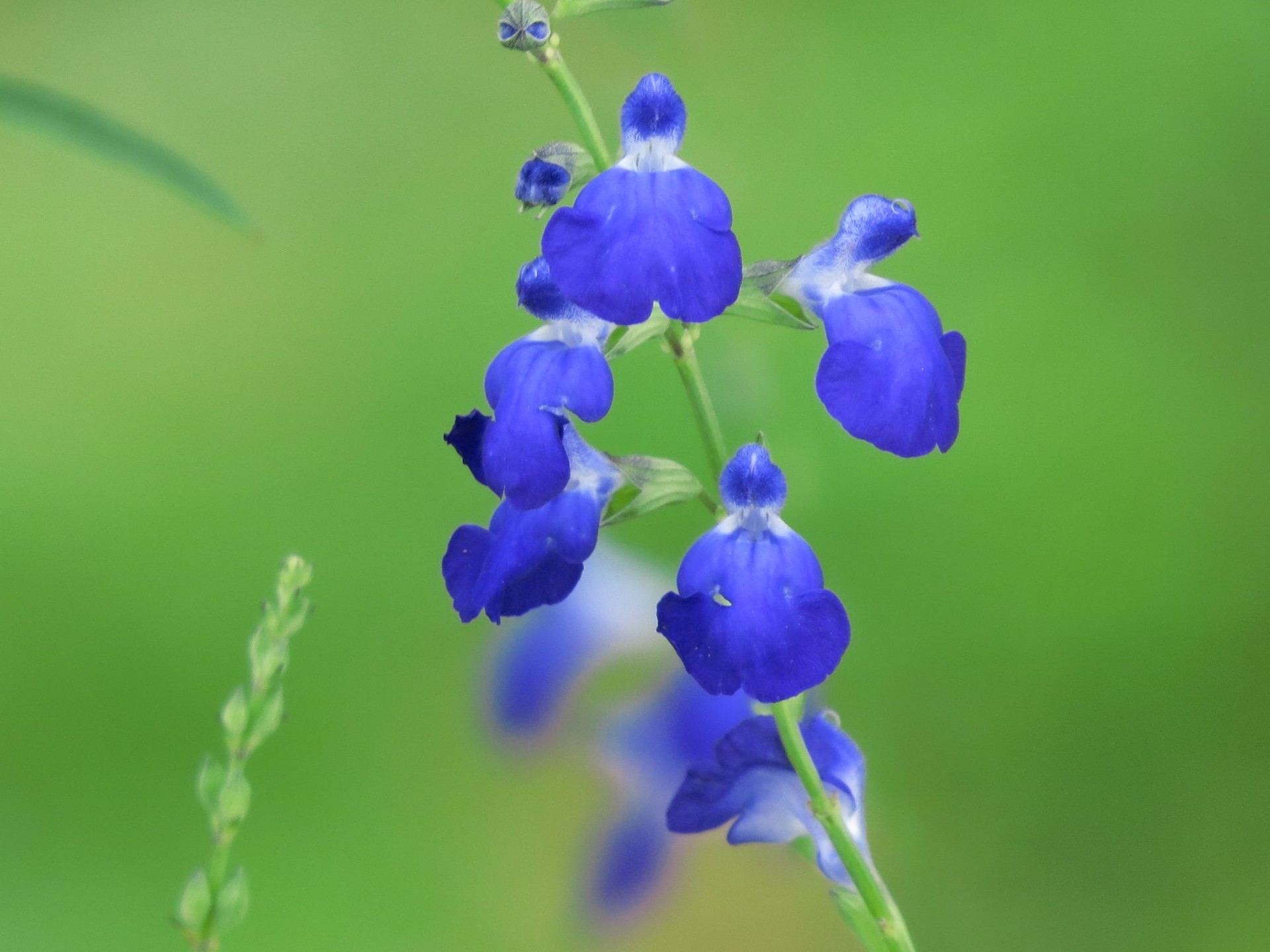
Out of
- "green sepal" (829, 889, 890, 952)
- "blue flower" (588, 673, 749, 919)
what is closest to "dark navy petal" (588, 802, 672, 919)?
"blue flower" (588, 673, 749, 919)

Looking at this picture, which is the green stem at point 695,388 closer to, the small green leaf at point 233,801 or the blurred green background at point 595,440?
the small green leaf at point 233,801

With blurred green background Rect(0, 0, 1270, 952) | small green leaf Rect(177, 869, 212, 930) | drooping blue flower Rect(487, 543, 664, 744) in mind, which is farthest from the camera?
blurred green background Rect(0, 0, 1270, 952)

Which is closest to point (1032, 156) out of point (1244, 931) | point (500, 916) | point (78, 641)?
point (1244, 931)

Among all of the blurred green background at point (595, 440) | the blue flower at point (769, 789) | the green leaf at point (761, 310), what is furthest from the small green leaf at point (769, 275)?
the blurred green background at point (595, 440)

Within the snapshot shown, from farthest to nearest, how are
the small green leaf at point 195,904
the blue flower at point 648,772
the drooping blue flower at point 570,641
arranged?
1. the drooping blue flower at point 570,641
2. the blue flower at point 648,772
3. the small green leaf at point 195,904

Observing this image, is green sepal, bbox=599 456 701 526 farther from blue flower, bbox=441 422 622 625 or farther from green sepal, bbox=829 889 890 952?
green sepal, bbox=829 889 890 952

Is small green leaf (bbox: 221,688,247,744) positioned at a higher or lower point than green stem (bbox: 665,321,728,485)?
lower
